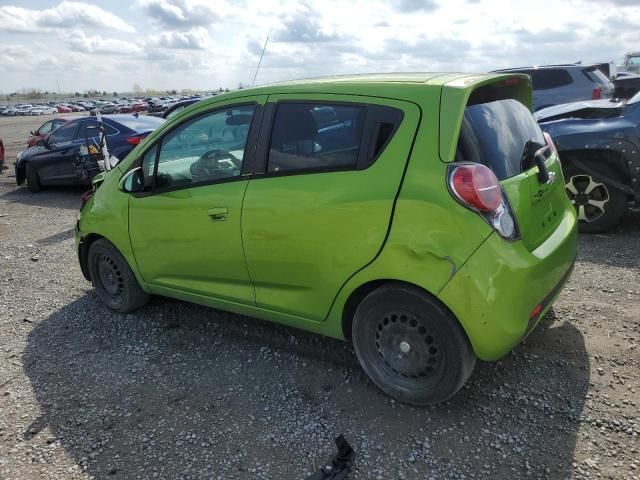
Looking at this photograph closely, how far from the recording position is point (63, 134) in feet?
35.8

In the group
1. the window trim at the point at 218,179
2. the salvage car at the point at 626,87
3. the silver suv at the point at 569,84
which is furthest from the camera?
the silver suv at the point at 569,84

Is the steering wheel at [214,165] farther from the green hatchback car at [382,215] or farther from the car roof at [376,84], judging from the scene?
the car roof at [376,84]

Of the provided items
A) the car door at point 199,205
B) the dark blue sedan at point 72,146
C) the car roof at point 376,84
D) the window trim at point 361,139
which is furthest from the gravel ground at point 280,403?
the dark blue sedan at point 72,146

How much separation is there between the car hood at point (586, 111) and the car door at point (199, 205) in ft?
12.6

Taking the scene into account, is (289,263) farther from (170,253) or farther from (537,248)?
(537,248)

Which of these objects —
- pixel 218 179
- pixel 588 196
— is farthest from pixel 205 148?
pixel 588 196

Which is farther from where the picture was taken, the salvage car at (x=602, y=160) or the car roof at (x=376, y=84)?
the salvage car at (x=602, y=160)

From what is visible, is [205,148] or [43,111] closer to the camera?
[205,148]

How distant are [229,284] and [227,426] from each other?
0.96m

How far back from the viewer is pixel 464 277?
2.50 meters

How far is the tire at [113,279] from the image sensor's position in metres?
4.24

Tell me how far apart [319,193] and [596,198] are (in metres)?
4.08

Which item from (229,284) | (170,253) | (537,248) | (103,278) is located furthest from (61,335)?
(537,248)

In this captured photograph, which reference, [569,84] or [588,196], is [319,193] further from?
[569,84]
